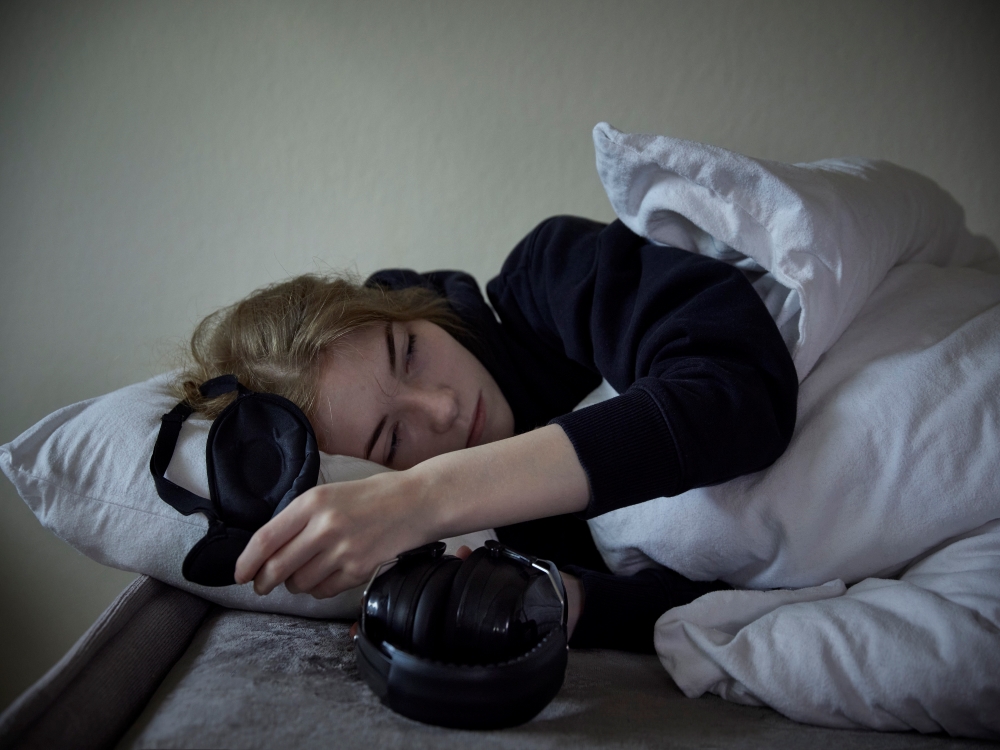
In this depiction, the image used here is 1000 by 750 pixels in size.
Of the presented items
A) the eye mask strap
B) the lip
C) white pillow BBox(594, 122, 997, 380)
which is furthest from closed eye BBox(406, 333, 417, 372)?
white pillow BBox(594, 122, 997, 380)

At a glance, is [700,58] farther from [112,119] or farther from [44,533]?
[44,533]

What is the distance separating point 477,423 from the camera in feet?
2.95

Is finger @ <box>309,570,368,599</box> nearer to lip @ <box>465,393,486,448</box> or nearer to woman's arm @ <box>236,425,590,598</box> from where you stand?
woman's arm @ <box>236,425,590,598</box>

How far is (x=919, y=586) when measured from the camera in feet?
1.95

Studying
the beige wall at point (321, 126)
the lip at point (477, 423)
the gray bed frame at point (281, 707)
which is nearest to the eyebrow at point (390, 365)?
the lip at point (477, 423)

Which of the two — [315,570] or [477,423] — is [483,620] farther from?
[477,423]

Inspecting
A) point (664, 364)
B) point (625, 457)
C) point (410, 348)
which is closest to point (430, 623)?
point (625, 457)

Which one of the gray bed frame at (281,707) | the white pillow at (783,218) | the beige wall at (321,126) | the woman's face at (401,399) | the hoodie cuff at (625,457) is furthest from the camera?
the beige wall at (321,126)

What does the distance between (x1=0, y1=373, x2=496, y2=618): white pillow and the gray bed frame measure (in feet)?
0.12

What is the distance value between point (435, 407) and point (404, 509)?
290mm

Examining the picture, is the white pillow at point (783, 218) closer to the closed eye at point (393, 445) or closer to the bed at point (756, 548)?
the bed at point (756, 548)

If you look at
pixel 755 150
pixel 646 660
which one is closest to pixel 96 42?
pixel 755 150

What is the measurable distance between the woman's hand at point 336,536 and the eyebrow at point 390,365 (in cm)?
27

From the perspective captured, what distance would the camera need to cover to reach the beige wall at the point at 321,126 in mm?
1203
